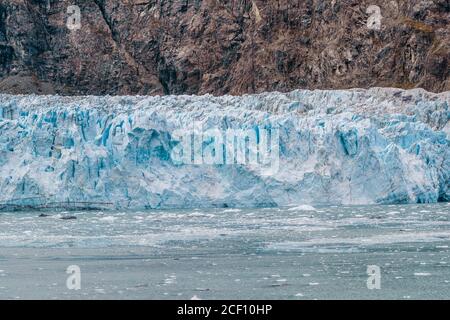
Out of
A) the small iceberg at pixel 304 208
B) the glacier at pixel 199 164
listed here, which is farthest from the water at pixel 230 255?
the glacier at pixel 199 164

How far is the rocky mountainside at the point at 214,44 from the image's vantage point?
5028 cm

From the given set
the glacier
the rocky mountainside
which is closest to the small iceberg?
the glacier

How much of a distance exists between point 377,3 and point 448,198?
23.0 metres

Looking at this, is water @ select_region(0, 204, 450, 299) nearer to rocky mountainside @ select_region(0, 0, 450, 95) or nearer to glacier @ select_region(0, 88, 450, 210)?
glacier @ select_region(0, 88, 450, 210)

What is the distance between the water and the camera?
501 inches

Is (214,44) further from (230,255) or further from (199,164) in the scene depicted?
(230,255)

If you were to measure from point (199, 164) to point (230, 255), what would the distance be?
501 inches

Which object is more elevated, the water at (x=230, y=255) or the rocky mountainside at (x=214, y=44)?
the rocky mountainside at (x=214, y=44)

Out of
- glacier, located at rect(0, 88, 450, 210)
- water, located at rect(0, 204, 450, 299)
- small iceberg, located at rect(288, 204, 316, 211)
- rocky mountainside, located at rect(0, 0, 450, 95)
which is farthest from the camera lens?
rocky mountainside, located at rect(0, 0, 450, 95)

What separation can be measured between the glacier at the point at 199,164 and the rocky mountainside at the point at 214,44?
64.4 feet

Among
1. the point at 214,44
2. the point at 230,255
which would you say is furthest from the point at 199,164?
the point at 214,44

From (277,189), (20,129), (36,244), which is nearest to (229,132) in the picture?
(277,189)

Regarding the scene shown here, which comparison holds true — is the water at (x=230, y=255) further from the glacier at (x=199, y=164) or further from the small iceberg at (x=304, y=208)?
the glacier at (x=199, y=164)

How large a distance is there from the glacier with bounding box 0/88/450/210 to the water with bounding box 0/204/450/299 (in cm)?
276
